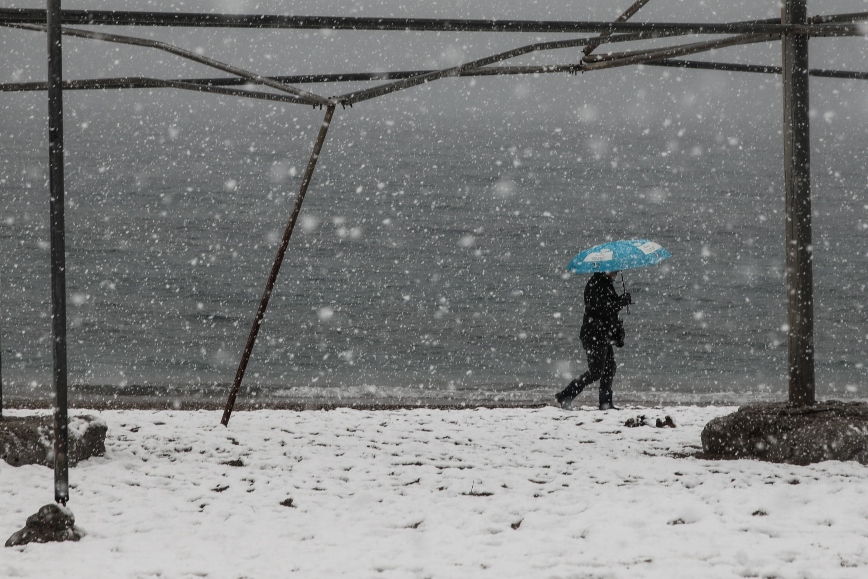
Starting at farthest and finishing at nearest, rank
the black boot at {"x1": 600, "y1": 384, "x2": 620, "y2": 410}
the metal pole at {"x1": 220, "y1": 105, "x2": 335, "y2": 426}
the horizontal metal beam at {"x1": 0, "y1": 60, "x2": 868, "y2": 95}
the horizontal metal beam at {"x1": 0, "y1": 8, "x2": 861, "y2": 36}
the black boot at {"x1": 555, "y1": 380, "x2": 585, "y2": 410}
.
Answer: the black boot at {"x1": 555, "y1": 380, "x2": 585, "y2": 410} < the black boot at {"x1": 600, "y1": 384, "x2": 620, "y2": 410} < the metal pole at {"x1": 220, "y1": 105, "x2": 335, "y2": 426} < the horizontal metal beam at {"x1": 0, "y1": 60, "x2": 868, "y2": 95} < the horizontal metal beam at {"x1": 0, "y1": 8, "x2": 861, "y2": 36}

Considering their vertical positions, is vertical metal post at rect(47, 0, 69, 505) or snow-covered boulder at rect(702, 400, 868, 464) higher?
vertical metal post at rect(47, 0, 69, 505)

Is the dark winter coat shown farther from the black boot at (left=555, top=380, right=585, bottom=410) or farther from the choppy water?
the choppy water

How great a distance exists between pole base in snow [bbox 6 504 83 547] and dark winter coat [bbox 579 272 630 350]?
652cm

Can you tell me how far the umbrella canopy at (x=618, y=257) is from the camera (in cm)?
1038

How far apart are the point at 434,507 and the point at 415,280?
94.8 ft

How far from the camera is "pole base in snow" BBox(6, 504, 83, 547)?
18.7 feet

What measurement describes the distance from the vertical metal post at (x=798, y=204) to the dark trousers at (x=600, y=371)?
3.05 m

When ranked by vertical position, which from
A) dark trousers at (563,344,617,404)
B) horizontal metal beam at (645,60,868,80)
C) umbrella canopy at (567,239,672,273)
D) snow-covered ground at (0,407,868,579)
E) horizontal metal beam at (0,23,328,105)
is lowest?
snow-covered ground at (0,407,868,579)

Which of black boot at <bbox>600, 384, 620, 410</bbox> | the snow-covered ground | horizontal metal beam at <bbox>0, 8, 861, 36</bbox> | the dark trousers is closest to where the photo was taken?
the snow-covered ground

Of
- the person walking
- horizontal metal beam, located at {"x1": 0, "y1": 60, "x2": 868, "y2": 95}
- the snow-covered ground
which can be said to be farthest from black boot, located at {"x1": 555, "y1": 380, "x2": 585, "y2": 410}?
horizontal metal beam, located at {"x1": 0, "y1": 60, "x2": 868, "y2": 95}

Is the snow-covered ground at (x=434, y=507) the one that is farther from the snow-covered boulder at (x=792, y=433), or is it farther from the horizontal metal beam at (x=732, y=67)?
the horizontal metal beam at (x=732, y=67)

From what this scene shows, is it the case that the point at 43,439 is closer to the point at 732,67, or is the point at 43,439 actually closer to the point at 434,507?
the point at 434,507

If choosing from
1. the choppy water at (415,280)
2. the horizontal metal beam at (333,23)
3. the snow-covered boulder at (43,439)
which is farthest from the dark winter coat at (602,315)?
the snow-covered boulder at (43,439)

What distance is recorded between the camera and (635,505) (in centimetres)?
639
